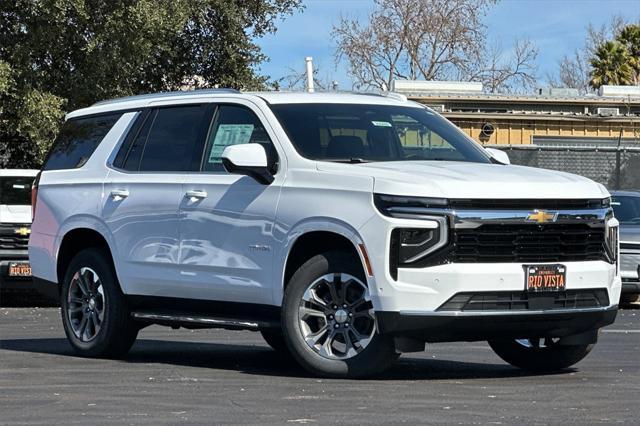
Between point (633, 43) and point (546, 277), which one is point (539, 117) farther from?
point (546, 277)

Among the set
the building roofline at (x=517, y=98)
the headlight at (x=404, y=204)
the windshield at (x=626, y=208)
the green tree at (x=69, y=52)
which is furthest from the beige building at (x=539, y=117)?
the headlight at (x=404, y=204)

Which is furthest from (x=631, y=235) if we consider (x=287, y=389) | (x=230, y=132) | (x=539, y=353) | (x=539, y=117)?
(x=539, y=117)

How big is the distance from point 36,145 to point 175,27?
11.1ft

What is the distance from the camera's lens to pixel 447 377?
9.39 meters

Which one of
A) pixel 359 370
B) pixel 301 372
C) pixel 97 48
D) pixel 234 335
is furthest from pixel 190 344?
pixel 97 48

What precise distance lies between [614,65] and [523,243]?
196 ft

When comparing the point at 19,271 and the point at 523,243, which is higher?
the point at 523,243

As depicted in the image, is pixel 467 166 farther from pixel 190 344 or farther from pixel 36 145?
pixel 36 145

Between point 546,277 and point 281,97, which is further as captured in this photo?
point 281,97

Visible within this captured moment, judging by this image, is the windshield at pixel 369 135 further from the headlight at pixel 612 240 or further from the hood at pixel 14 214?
the hood at pixel 14 214

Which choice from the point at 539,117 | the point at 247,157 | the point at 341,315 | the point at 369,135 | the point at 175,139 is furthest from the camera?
the point at 539,117

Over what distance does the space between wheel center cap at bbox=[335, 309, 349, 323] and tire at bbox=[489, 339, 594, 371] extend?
1374mm

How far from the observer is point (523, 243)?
8.79 metres

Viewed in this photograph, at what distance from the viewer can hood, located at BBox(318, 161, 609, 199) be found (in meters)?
8.64
